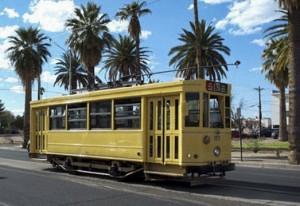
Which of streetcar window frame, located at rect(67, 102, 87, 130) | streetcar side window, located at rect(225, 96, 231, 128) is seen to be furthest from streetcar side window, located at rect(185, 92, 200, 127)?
streetcar window frame, located at rect(67, 102, 87, 130)

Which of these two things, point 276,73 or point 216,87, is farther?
point 276,73

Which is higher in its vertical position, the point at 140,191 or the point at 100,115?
the point at 100,115

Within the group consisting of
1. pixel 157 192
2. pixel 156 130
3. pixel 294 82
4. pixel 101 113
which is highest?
pixel 294 82

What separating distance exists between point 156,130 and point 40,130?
8479 mm

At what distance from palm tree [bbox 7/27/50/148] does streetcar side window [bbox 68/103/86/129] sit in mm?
35906

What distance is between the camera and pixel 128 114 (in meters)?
16.9

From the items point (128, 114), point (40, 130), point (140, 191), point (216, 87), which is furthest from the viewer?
point (40, 130)

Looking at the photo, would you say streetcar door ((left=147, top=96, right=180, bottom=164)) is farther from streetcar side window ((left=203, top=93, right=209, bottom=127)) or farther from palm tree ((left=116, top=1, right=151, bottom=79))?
palm tree ((left=116, top=1, right=151, bottom=79))

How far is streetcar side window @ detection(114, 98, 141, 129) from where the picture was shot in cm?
1650

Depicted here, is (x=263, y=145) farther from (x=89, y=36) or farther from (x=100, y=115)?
(x=100, y=115)

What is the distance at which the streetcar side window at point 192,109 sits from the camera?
49.5 feet

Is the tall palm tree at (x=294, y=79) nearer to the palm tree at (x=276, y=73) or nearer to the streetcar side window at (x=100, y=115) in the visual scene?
the streetcar side window at (x=100, y=115)

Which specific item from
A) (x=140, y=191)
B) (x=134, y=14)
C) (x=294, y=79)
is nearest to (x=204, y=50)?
(x=134, y=14)

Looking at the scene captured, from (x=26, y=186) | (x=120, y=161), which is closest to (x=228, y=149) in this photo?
(x=120, y=161)
